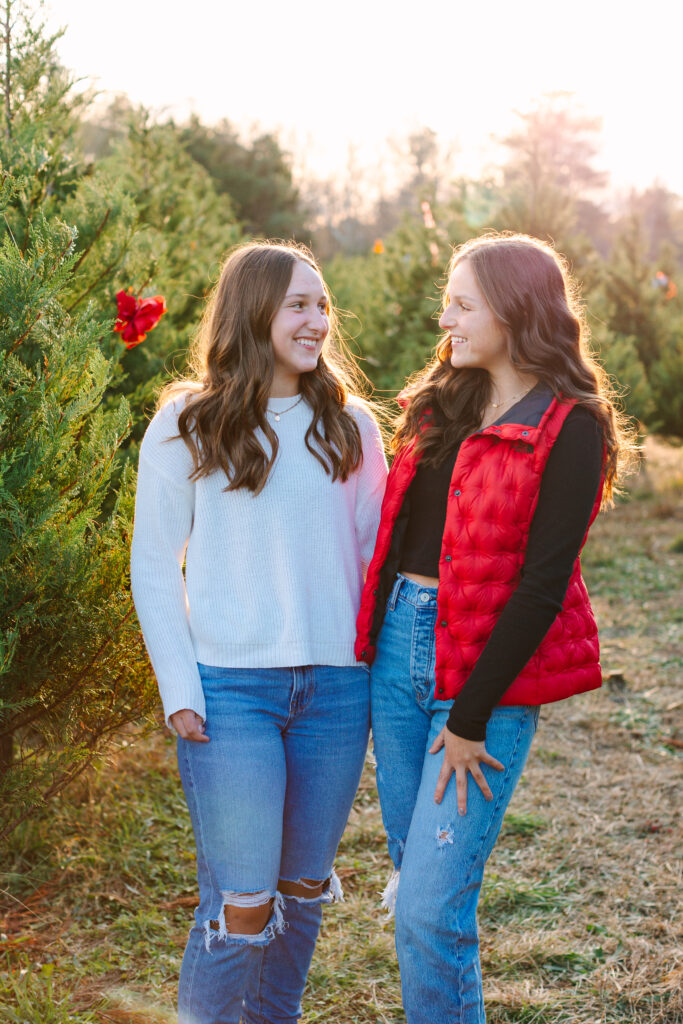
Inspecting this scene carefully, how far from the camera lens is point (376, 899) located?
3463 millimetres

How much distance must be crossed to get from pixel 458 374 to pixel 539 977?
2.02 m

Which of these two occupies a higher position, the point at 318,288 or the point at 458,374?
the point at 318,288

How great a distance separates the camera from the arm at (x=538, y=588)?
1920mm

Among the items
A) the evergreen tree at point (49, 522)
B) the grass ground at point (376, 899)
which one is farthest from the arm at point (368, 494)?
the grass ground at point (376, 899)

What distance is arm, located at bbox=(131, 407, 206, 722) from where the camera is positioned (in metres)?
2.13

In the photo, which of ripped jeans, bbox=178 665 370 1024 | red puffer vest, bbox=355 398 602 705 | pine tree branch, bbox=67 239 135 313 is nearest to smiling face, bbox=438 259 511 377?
red puffer vest, bbox=355 398 602 705

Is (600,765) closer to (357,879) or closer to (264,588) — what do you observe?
(357,879)

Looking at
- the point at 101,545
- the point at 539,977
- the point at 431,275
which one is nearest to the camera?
the point at 101,545

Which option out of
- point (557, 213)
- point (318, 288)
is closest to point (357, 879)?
point (318, 288)

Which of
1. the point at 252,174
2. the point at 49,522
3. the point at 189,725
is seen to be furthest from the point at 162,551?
the point at 252,174

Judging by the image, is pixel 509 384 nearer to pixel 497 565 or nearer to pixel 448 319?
pixel 448 319

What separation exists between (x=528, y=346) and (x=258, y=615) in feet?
3.03

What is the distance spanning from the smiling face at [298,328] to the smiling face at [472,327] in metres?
0.34

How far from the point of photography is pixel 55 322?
2660 millimetres
